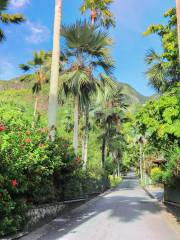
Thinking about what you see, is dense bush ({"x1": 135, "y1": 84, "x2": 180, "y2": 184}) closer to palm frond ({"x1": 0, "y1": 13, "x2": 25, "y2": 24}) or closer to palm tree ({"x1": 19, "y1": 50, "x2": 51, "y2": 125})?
palm frond ({"x1": 0, "y1": 13, "x2": 25, "y2": 24})

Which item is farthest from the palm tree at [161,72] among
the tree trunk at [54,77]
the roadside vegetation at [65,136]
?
the tree trunk at [54,77]

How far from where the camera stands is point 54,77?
1444cm

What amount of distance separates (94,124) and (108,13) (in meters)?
19.7

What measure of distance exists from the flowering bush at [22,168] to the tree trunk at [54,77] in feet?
2.65

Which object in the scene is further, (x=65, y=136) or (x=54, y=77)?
(x=65, y=136)

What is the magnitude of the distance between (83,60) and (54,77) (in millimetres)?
6614

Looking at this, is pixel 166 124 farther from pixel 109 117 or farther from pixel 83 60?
pixel 109 117

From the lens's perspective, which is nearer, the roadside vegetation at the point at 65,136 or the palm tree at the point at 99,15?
the roadside vegetation at the point at 65,136

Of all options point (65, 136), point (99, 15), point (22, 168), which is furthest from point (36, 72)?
point (22, 168)

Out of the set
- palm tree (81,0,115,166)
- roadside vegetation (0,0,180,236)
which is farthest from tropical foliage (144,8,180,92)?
palm tree (81,0,115,166)

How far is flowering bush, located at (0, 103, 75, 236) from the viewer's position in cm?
875

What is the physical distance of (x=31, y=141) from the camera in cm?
1105

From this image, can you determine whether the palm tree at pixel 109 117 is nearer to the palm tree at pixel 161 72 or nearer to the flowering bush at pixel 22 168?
the palm tree at pixel 161 72

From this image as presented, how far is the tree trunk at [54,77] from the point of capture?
545 inches
